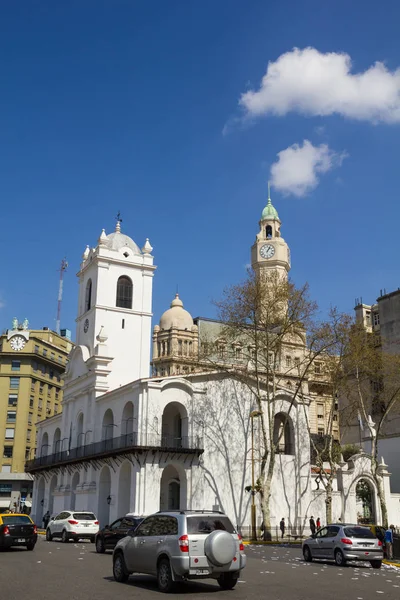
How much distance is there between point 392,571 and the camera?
1970 centimetres

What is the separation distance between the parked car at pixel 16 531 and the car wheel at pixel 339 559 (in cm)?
1114

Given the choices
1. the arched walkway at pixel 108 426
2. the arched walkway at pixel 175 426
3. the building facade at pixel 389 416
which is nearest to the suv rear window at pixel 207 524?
the arched walkway at pixel 175 426

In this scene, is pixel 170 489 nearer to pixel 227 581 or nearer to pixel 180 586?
pixel 180 586

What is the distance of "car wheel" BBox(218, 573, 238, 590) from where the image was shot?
1338cm

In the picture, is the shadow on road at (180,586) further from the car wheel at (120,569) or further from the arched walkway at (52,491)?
the arched walkway at (52,491)

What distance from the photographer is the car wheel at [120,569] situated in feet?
48.0

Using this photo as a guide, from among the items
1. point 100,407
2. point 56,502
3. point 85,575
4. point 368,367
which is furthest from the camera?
point 56,502

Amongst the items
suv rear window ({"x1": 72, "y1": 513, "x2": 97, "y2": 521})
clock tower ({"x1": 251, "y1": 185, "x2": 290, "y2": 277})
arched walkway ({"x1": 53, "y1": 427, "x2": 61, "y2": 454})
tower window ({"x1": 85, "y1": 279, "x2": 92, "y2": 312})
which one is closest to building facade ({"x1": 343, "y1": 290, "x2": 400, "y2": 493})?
suv rear window ({"x1": 72, "y1": 513, "x2": 97, "y2": 521})

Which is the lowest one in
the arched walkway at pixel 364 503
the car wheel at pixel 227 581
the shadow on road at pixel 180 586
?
the shadow on road at pixel 180 586

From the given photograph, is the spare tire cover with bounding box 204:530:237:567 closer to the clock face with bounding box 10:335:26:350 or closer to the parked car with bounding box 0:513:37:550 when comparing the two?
the parked car with bounding box 0:513:37:550

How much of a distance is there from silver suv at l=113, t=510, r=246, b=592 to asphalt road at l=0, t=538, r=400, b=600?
0.35 metres

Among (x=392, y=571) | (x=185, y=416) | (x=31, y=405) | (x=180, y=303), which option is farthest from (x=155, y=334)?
(x=392, y=571)

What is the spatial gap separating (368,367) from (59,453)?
27.6 meters

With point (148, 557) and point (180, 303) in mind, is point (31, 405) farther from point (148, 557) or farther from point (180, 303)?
point (148, 557)
